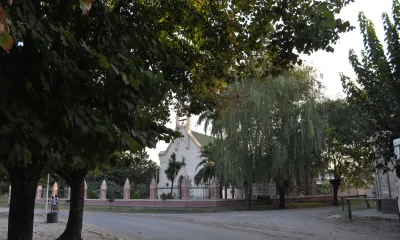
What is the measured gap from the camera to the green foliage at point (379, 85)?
1432cm

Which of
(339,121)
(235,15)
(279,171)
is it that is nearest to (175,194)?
(279,171)

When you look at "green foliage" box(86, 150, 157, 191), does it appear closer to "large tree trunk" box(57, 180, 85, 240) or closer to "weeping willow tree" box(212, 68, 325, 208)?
A: "weeping willow tree" box(212, 68, 325, 208)

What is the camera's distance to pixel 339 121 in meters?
27.2

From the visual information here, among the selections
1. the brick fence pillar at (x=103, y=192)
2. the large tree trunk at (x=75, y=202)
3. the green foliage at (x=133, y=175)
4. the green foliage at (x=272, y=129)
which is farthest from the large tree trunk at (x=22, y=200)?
the green foliage at (x=133, y=175)

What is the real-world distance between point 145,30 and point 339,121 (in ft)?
77.7

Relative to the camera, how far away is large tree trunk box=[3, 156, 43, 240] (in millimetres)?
6383

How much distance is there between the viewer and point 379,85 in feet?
49.1

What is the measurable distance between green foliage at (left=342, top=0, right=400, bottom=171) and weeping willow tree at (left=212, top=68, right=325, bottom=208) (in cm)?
877

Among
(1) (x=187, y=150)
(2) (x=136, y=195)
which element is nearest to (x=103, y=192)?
(2) (x=136, y=195)

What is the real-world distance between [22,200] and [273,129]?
22.2 metres

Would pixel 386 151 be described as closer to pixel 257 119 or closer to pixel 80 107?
pixel 257 119

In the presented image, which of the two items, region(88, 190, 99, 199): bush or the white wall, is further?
the white wall

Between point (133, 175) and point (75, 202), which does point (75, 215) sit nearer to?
point (75, 202)

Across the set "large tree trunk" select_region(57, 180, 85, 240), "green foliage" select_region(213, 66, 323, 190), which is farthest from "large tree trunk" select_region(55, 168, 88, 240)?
"green foliage" select_region(213, 66, 323, 190)
